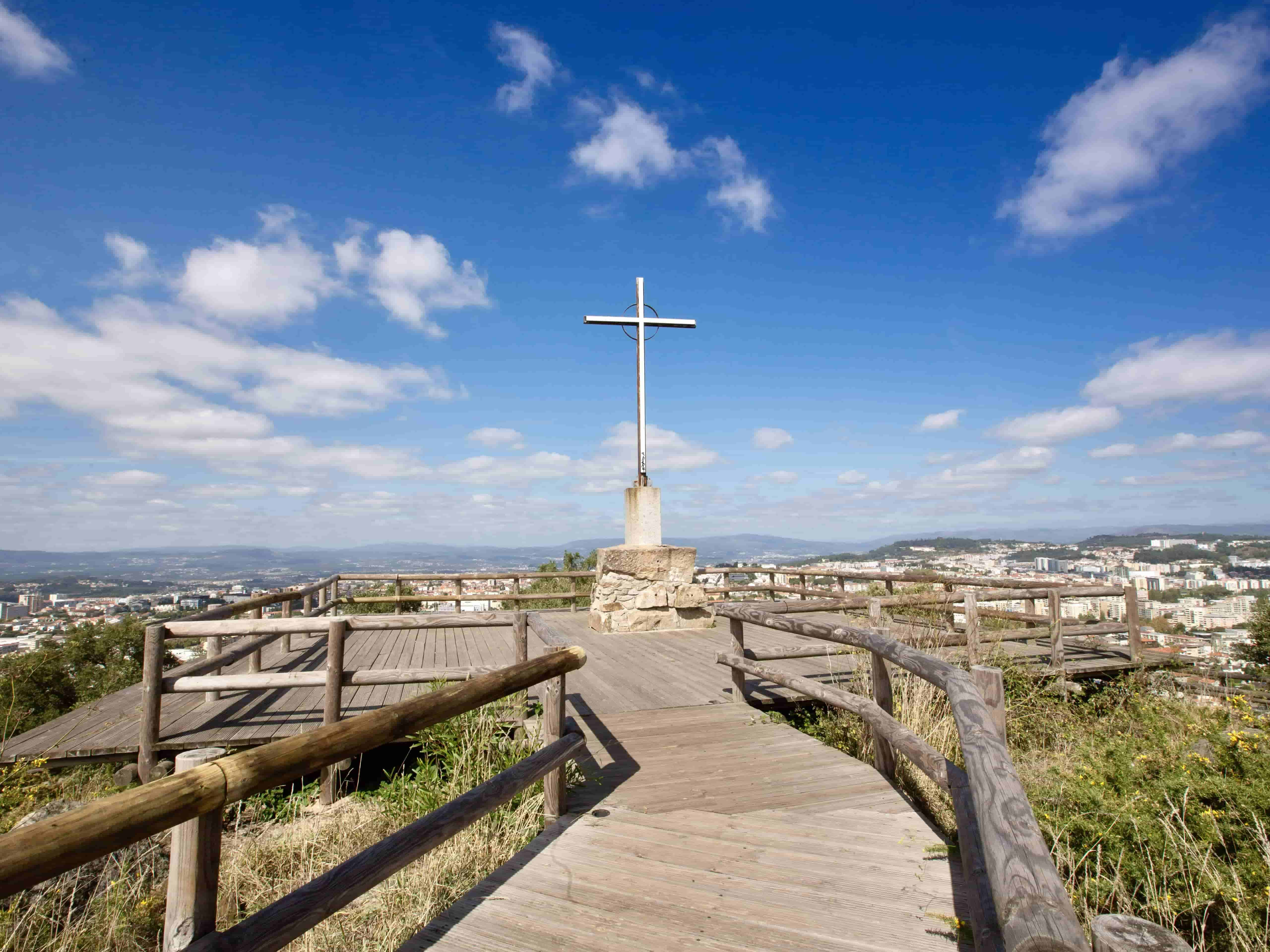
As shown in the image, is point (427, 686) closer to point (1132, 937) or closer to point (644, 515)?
point (644, 515)

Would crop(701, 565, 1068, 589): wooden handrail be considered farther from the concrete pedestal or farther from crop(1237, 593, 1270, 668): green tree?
crop(1237, 593, 1270, 668): green tree

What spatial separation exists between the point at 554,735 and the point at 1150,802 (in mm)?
2919

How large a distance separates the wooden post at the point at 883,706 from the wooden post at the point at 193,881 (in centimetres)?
319

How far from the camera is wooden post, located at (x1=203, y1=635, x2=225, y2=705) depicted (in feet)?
15.8

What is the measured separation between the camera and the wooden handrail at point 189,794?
1.13m

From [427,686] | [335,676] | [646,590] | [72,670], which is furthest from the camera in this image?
[72,670]

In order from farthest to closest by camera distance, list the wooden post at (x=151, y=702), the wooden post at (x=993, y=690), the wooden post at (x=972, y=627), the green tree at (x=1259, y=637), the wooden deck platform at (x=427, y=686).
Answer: the green tree at (x=1259, y=637) → the wooden post at (x=972, y=627) → the wooden deck platform at (x=427, y=686) → the wooden post at (x=151, y=702) → the wooden post at (x=993, y=690)

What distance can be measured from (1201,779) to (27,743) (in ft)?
23.5

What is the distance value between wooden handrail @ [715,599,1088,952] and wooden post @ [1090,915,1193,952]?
0.05 metres

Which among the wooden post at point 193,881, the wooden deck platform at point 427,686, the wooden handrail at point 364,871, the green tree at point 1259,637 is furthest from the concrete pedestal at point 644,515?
the green tree at point 1259,637

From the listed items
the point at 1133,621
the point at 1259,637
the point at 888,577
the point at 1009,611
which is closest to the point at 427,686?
the point at 888,577

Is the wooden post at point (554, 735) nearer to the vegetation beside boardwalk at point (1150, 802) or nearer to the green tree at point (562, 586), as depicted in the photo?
the vegetation beside boardwalk at point (1150, 802)

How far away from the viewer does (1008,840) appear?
1592 millimetres

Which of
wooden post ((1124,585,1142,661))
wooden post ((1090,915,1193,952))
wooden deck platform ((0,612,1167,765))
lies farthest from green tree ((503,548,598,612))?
wooden post ((1090,915,1193,952))
